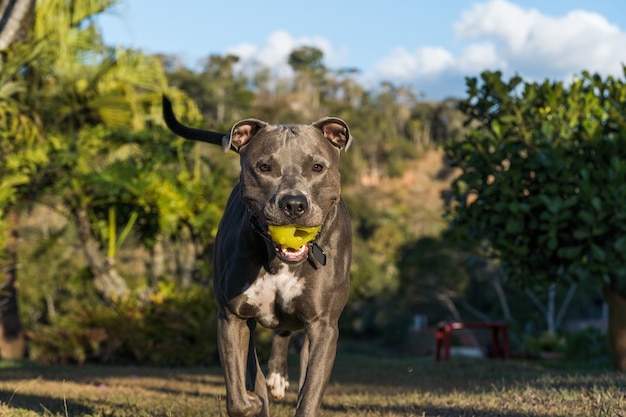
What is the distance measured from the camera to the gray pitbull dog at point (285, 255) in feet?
14.7

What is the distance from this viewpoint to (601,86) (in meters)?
11.6

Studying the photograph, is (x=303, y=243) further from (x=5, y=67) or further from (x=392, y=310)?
(x=392, y=310)

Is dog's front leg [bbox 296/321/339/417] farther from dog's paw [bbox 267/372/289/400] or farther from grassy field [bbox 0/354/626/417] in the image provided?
grassy field [bbox 0/354/626/417]

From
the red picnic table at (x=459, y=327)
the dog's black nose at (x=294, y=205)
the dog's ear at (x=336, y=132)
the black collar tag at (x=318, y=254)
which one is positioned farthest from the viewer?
the red picnic table at (x=459, y=327)

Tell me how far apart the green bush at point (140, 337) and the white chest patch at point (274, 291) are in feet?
32.5

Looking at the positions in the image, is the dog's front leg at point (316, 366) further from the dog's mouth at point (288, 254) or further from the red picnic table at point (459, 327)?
the red picnic table at point (459, 327)

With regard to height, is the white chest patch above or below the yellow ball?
below

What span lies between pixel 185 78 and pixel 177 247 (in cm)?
5606

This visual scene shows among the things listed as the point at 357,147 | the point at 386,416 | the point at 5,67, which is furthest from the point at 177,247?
the point at 357,147

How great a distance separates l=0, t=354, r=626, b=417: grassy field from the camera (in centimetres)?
587

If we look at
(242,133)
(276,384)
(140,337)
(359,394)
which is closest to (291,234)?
(242,133)

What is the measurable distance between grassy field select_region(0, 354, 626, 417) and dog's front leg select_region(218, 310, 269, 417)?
97 centimetres

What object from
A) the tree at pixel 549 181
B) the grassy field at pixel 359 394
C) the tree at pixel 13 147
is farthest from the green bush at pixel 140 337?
the tree at pixel 549 181

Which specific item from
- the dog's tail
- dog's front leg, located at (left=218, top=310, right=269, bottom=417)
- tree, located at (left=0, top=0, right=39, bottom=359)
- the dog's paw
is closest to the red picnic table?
tree, located at (left=0, top=0, right=39, bottom=359)
